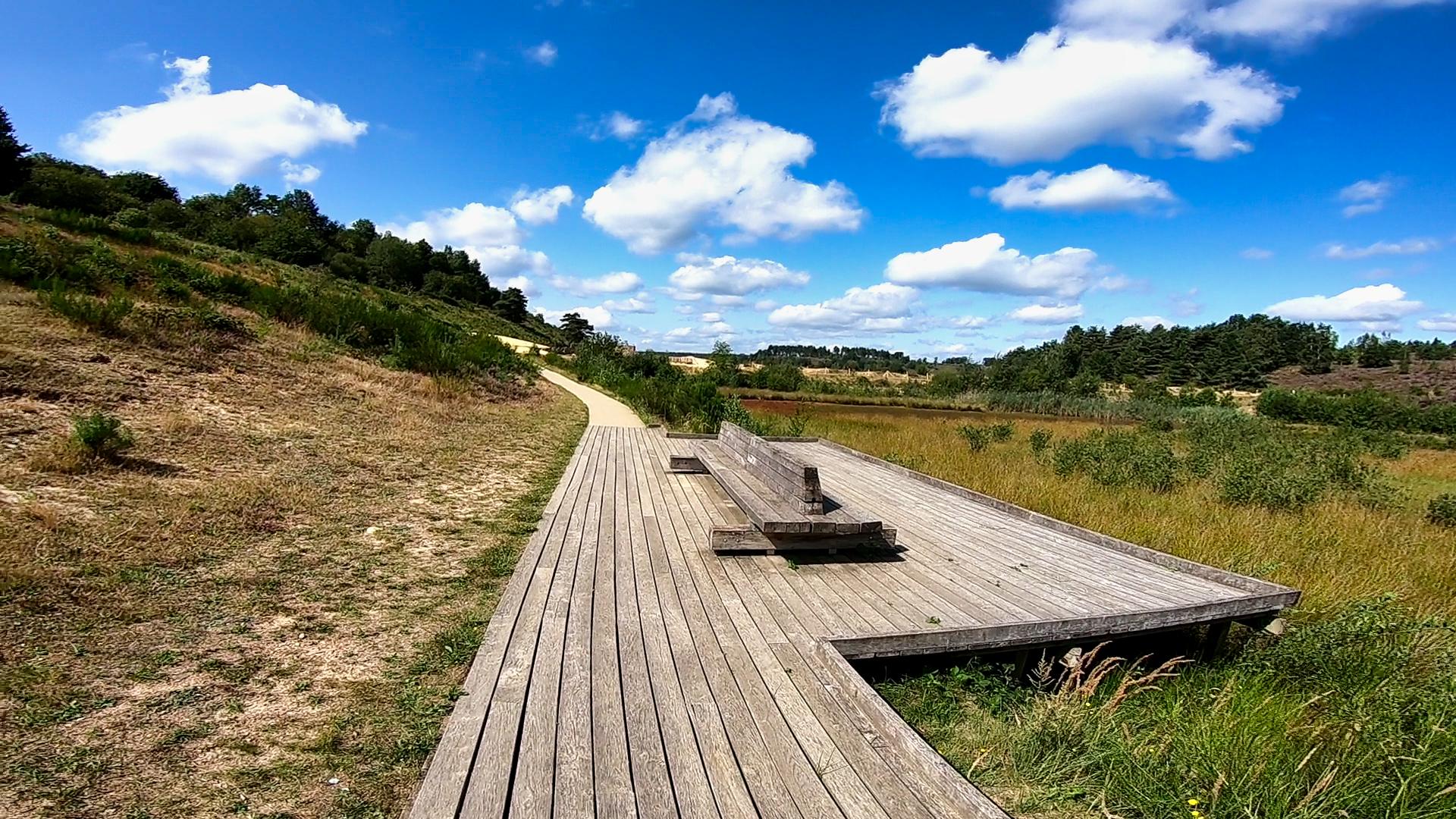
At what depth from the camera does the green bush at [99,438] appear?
507 cm

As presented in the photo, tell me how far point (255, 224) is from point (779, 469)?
59.0m

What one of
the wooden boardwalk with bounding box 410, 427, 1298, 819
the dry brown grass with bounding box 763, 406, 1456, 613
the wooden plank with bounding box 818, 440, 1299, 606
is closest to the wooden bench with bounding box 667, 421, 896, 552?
the wooden boardwalk with bounding box 410, 427, 1298, 819

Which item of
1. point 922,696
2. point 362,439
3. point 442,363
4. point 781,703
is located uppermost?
point 442,363

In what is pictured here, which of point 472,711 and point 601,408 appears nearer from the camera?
point 472,711

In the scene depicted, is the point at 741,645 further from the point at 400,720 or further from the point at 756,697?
the point at 400,720

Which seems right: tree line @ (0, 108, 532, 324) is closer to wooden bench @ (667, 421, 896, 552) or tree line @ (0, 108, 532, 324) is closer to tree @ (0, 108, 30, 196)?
tree @ (0, 108, 30, 196)

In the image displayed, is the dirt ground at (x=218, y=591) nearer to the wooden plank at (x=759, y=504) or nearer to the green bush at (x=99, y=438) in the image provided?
the green bush at (x=99, y=438)

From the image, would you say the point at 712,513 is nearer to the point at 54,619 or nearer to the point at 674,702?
the point at 674,702

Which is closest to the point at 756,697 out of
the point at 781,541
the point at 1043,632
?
the point at 1043,632

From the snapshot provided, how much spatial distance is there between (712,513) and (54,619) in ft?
15.1

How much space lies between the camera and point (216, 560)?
411 cm

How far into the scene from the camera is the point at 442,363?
605 inches

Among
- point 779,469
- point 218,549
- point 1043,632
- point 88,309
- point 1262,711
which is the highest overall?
point 88,309

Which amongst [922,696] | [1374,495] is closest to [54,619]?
[922,696]
